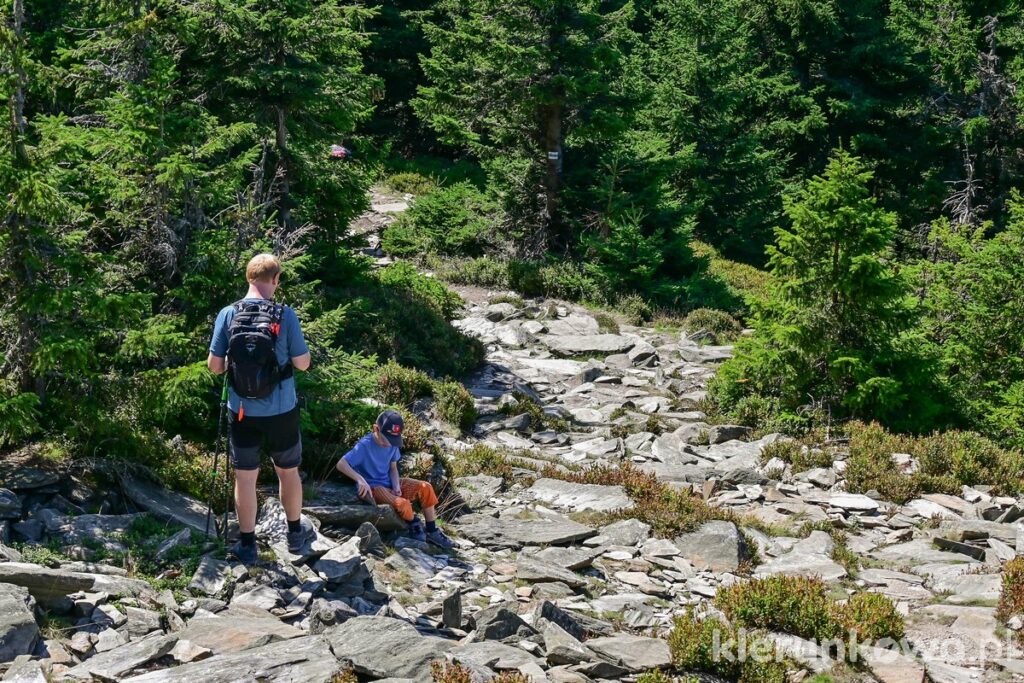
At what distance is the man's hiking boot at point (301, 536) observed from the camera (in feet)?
25.0

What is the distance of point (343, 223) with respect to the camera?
17.4 meters

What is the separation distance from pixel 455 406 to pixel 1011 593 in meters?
7.90

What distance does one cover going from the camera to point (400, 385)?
1452 cm

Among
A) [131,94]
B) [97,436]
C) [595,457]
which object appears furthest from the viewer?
[595,457]

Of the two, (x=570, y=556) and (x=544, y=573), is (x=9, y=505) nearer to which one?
(x=544, y=573)

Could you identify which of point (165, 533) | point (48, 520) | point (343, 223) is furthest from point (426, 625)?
point (343, 223)

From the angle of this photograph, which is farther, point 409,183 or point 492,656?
point 409,183

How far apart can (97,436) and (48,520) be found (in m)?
1.14

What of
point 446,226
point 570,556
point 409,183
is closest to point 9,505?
point 570,556

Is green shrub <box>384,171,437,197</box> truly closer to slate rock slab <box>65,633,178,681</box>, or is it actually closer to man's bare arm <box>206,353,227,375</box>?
man's bare arm <box>206,353,227,375</box>

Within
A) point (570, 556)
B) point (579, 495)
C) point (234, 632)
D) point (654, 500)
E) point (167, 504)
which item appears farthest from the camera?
point (579, 495)

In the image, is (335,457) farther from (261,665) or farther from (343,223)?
(343,223)

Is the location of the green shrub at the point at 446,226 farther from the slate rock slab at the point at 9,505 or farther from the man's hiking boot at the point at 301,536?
the slate rock slab at the point at 9,505

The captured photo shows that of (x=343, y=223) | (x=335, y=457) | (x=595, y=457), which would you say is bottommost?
(x=595, y=457)
